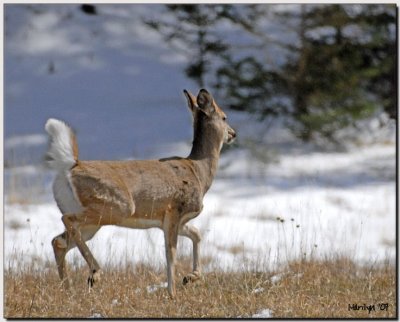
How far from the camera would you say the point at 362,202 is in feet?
31.7

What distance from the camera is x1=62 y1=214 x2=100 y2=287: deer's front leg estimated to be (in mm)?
5449

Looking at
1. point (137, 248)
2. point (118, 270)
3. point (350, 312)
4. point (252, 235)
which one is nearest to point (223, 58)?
point (252, 235)

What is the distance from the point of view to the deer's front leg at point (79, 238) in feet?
17.9

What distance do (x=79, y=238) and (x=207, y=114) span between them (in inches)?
48.9

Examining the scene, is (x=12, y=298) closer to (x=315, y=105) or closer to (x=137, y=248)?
(x=137, y=248)

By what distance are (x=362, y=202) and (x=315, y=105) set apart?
2.54m

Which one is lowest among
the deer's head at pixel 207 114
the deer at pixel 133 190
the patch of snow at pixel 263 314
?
the patch of snow at pixel 263 314

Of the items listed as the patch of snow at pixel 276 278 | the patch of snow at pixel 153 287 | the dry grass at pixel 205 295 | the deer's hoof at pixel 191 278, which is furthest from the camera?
the patch of snow at pixel 276 278

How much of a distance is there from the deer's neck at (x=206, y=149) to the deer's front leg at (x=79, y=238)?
980 millimetres

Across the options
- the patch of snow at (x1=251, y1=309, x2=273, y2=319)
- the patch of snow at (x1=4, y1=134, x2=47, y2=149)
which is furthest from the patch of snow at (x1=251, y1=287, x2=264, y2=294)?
the patch of snow at (x1=4, y1=134, x2=47, y2=149)

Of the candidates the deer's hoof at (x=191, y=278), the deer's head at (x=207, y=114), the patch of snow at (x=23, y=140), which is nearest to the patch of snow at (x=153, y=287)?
the deer's hoof at (x=191, y=278)

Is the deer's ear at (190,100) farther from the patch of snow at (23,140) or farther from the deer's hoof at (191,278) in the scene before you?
the patch of snow at (23,140)

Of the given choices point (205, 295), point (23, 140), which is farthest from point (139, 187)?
point (23, 140)

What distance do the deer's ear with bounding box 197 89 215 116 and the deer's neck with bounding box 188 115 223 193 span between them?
3.4 inches
